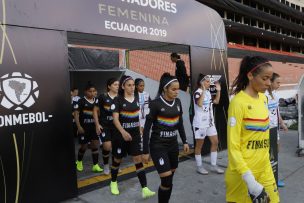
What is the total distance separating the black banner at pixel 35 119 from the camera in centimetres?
391

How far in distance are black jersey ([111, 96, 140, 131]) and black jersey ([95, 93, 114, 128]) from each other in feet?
2.68

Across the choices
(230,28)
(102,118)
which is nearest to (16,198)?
(102,118)

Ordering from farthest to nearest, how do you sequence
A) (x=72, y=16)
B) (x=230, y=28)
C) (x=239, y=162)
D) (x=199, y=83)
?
1. (x=230, y=28)
2. (x=199, y=83)
3. (x=72, y=16)
4. (x=239, y=162)

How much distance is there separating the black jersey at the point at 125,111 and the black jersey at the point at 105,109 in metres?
0.82

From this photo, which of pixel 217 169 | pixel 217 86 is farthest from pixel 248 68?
pixel 217 86

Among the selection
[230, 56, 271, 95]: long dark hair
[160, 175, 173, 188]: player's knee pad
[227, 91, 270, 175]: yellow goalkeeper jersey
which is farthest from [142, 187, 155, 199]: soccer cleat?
[230, 56, 271, 95]: long dark hair

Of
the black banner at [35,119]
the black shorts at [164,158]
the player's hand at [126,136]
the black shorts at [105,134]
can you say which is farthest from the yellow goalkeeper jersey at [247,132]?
the black shorts at [105,134]

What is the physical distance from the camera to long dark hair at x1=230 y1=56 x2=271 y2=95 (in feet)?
8.41

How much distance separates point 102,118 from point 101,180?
1.10 metres

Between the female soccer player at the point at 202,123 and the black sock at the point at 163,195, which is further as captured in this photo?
the female soccer player at the point at 202,123

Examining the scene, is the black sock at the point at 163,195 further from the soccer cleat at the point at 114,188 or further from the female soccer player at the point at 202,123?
the female soccer player at the point at 202,123

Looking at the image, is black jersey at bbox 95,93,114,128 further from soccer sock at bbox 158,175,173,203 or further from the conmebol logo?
soccer sock at bbox 158,175,173,203

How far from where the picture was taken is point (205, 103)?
235 inches

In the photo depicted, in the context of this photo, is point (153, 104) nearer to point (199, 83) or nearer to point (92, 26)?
point (92, 26)
